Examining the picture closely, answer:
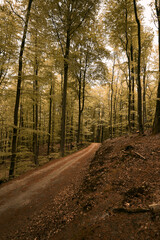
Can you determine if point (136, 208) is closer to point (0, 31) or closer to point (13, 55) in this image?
point (13, 55)

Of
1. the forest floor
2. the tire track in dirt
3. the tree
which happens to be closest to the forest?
the tree

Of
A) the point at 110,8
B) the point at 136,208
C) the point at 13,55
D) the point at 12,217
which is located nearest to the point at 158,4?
the point at 110,8

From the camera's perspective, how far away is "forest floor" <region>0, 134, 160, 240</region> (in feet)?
7.74

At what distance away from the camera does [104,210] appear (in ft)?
10.0

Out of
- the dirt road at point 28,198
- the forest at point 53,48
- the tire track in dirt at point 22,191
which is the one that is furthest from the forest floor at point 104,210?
the forest at point 53,48

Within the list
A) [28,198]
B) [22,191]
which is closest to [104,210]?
[28,198]

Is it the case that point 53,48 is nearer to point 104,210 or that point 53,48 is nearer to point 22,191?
point 22,191

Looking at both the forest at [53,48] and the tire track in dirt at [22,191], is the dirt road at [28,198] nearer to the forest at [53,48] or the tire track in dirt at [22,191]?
the tire track in dirt at [22,191]

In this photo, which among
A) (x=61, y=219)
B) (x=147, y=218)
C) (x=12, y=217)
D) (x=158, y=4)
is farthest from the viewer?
Result: (x=158, y=4)

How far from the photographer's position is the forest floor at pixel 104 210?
2.36 m

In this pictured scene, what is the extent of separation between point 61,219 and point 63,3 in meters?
14.2

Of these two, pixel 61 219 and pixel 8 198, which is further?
pixel 8 198

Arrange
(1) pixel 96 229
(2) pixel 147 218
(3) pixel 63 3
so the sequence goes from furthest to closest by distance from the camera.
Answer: (3) pixel 63 3
(1) pixel 96 229
(2) pixel 147 218

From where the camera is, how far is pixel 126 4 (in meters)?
10.1
